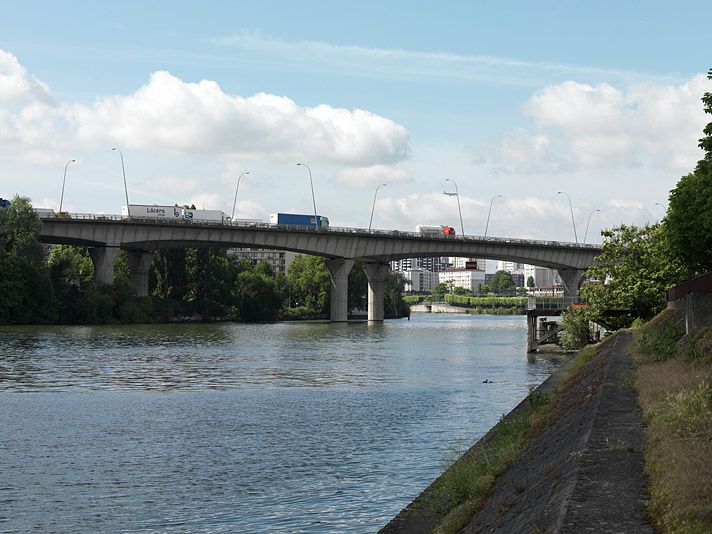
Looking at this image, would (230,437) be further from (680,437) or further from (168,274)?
(168,274)

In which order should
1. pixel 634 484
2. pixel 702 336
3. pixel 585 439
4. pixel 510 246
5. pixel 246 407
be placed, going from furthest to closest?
pixel 510 246
pixel 246 407
pixel 702 336
pixel 585 439
pixel 634 484

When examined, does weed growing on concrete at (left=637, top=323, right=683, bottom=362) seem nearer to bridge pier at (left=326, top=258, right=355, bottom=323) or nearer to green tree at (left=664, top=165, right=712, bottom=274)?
green tree at (left=664, top=165, right=712, bottom=274)

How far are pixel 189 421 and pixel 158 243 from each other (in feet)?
322

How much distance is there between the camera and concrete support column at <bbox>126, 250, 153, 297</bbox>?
5320 inches

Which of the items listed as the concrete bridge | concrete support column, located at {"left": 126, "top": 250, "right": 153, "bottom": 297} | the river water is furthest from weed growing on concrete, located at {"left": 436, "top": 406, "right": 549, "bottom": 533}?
concrete support column, located at {"left": 126, "top": 250, "right": 153, "bottom": 297}

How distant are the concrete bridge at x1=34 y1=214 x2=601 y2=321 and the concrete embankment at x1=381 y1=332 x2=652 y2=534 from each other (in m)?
104

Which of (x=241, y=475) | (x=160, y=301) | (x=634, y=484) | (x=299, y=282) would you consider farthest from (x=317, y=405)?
(x=299, y=282)

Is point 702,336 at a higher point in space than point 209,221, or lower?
lower

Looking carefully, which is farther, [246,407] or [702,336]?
[246,407]

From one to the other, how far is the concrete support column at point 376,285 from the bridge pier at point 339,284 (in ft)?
28.4

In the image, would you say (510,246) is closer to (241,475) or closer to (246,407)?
(246,407)

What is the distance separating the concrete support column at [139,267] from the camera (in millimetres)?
135125

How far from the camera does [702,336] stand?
1094 inches

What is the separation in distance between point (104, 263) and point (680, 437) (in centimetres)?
11490
